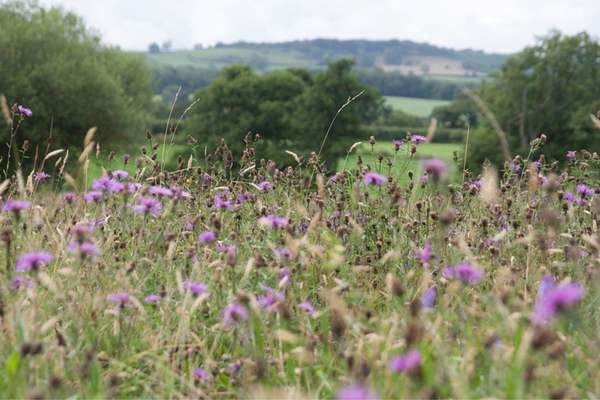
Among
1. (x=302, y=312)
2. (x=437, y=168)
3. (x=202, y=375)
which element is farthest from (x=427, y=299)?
(x=202, y=375)

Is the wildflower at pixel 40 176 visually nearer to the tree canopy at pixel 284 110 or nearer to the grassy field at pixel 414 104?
the tree canopy at pixel 284 110

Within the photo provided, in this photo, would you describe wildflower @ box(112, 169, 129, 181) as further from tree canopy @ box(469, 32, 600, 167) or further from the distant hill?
the distant hill

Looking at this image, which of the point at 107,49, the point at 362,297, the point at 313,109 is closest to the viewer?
the point at 362,297

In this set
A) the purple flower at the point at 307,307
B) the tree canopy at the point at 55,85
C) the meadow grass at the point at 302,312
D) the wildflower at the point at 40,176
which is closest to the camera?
the meadow grass at the point at 302,312

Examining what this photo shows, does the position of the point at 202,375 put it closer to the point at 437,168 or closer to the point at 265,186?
the point at 437,168

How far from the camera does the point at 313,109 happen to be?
152ft

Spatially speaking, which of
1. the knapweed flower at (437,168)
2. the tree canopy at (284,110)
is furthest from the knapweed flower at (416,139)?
the tree canopy at (284,110)

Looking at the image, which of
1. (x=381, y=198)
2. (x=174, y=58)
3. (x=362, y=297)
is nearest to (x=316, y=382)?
(x=362, y=297)

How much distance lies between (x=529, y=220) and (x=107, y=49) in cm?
3937

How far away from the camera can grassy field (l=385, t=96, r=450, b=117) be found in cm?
8693

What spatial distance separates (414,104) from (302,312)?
95824 mm

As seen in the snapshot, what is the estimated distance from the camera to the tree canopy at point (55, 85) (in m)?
29.4

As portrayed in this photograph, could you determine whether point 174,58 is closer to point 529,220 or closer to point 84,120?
point 84,120

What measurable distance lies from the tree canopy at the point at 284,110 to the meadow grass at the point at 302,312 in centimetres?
3762
